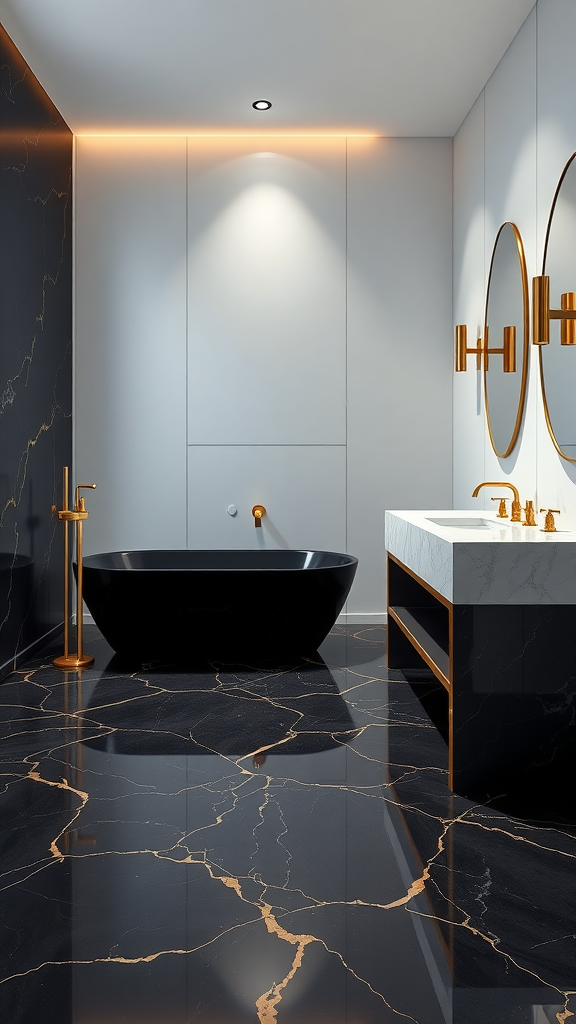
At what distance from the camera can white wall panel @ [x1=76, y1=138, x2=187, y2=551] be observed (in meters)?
4.96

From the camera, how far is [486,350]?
4109mm

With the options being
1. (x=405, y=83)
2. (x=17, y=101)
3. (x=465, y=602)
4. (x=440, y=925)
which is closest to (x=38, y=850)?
(x=440, y=925)

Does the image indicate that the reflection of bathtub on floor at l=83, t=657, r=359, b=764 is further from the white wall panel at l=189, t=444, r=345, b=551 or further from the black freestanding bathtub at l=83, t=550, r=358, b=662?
the white wall panel at l=189, t=444, r=345, b=551

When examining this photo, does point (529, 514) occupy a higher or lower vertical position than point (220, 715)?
higher

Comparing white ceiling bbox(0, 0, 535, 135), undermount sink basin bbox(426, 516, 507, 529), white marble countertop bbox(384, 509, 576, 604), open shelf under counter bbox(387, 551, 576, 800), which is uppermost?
white ceiling bbox(0, 0, 535, 135)

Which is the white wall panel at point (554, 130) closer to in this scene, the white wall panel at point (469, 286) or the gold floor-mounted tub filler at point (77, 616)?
the white wall panel at point (469, 286)

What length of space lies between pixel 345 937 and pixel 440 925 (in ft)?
0.67

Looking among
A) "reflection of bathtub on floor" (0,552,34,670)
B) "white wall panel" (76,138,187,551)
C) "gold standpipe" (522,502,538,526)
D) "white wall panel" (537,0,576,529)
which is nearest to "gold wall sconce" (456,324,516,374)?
A: "white wall panel" (537,0,576,529)

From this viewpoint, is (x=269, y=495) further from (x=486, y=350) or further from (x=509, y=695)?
(x=509, y=695)

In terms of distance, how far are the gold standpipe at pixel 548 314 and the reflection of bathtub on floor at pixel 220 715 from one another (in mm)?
1509

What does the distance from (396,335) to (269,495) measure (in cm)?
120

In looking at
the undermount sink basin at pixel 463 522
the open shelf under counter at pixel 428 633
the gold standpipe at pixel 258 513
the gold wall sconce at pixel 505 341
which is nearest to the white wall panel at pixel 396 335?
the gold standpipe at pixel 258 513

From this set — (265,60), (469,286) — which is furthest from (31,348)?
(469,286)

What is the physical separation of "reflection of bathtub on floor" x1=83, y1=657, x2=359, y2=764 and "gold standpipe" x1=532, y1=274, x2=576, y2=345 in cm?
151
